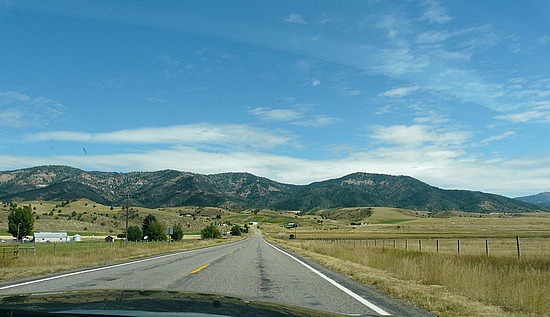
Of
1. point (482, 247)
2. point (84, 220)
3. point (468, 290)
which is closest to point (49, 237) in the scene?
point (84, 220)

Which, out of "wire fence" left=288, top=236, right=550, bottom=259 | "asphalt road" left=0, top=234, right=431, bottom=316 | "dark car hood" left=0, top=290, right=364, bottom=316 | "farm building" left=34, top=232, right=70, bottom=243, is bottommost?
"farm building" left=34, top=232, right=70, bottom=243

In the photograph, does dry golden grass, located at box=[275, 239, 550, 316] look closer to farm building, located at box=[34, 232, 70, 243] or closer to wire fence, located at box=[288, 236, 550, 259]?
wire fence, located at box=[288, 236, 550, 259]

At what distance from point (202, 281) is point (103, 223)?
135 m

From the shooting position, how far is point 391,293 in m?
11.2

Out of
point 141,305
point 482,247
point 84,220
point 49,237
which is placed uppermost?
point 141,305

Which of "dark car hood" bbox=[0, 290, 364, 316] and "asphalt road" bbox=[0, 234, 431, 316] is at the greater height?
"dark car hood" bbox=[0, 290, 364, 316]

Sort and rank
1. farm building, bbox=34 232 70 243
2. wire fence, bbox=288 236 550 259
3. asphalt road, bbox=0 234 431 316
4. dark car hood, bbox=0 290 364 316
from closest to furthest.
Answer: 1. dark car hood, bbox=0 290 364 316
2. asphalt road, bbox=0 234 431 316
3. wire fence, bbox=288 236 550 259
4. farm building, bbox=34 232 70 243

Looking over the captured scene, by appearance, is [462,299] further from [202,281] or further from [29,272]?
[29,272]

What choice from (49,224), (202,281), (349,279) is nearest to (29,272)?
(202,281)

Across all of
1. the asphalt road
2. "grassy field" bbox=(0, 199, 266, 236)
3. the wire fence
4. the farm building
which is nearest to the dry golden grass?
the asphalt road

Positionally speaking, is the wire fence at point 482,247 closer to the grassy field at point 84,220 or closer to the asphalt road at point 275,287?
the asphalt road at point 275,287

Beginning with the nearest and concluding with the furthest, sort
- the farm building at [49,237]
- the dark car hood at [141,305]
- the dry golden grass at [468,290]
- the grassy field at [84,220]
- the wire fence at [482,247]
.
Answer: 1. the dark car hood at [141,305]
2. the dry golden grass at [468,290]
3. the wire fence at [482,247]
4. the farm building at [49,237]
5. the grassy field at [84,220]

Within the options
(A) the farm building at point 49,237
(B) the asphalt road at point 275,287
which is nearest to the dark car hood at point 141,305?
(B) the asphalt road at point 275,287

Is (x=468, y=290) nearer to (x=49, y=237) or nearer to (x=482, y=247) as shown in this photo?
(x=482, y=247)
